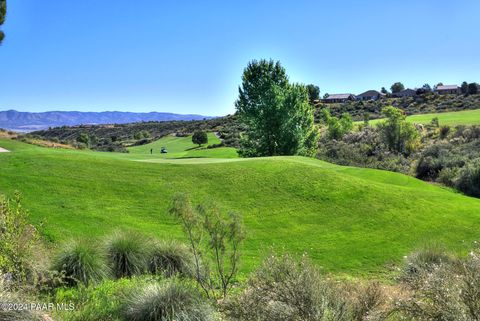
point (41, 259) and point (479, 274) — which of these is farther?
point (41, 259)

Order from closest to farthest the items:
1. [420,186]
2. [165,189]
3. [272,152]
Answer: [165,189]
[420,186]
[272,152]

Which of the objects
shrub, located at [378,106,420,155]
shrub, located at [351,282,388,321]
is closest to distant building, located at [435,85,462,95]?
shrub, located at [378,106,420,155]

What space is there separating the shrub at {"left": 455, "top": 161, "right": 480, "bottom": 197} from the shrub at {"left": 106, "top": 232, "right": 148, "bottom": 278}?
23172 millimetres

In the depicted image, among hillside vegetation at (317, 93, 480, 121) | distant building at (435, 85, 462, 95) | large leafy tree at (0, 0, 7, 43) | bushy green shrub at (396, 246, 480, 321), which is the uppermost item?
distant building at (435, 85, 462, 95)

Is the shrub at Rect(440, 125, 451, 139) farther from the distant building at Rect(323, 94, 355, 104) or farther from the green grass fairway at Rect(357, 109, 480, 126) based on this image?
the distant building at Rect(323, 94, 355, 104)

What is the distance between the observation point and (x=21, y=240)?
28.6 feet

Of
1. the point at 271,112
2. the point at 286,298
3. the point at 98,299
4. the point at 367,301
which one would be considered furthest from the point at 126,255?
the point at 271,112

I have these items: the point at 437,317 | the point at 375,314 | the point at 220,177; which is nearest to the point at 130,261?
the point at 375,314

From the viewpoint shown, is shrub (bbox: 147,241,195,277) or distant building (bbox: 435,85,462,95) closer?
shrub (bbox: 147,241,195,277)

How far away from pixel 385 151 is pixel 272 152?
14.0 m

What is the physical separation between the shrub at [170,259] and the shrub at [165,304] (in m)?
2.18

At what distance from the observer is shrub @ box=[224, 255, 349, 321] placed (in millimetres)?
6000

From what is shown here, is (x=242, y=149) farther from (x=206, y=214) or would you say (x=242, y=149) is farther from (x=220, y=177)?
(x=206, y=214)

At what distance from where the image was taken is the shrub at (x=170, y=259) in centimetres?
990
